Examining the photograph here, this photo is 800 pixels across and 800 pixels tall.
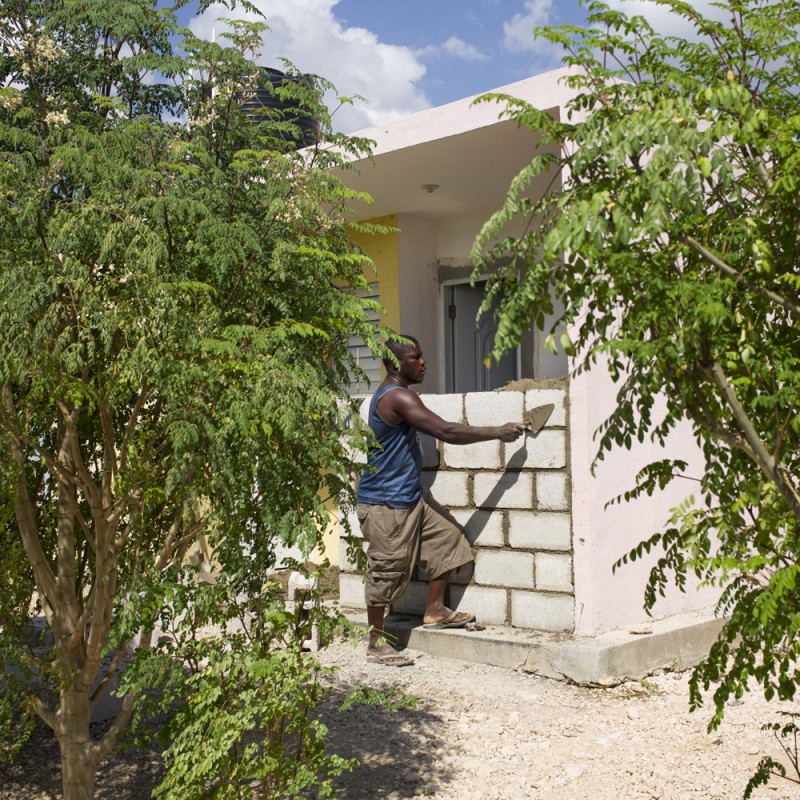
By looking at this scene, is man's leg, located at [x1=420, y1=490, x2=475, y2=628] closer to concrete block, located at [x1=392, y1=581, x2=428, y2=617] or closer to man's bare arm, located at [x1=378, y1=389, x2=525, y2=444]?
Result: concrete block, located at [x1=392, y1=581, x2=428, y2=617]

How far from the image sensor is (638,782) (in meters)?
4.55

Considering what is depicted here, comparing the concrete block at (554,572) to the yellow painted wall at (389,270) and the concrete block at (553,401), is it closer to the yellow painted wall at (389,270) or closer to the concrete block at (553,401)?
the concrete block at (553,401)

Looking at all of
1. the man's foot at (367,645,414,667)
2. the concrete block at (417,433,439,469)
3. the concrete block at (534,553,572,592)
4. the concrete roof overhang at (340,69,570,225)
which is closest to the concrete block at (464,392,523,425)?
the concrete block at (417,433,439,469)

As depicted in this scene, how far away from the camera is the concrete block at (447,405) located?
7117 millimetres

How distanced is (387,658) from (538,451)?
1685 mm

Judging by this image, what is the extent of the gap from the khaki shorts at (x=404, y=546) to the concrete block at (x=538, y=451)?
0.63 meters

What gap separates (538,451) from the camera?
6684 millimetres

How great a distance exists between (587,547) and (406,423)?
143cm

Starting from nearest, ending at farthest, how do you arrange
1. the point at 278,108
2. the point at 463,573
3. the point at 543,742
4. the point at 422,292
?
1. the point at 543,742
2. the point at 278,108
3. the point at 463,573
4. the point at 422,292

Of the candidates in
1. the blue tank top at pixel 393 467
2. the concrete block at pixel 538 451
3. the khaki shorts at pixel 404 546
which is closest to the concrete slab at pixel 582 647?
the khaki shorts at pixel 404 546

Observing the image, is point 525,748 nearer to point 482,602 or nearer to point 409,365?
point 482,602

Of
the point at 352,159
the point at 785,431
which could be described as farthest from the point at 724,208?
the point at 352,159

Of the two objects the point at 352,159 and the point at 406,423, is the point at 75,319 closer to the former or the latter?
the point at 406,423

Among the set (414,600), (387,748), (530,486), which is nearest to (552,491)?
(530,486)
